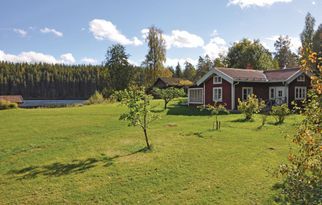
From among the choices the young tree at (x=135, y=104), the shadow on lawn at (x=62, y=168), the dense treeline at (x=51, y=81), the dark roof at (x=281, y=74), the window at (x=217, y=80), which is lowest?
the shadow on lawn at (x=62, y=168)

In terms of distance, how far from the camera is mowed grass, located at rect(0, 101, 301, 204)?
7844 mm

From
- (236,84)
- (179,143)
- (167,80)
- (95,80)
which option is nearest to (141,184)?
(179,143)

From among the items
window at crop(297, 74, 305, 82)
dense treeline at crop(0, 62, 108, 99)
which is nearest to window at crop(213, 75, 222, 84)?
window at crop(297, 74, 305, 82)

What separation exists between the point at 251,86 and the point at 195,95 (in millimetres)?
6343

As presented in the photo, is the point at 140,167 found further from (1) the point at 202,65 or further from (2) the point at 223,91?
(1) the point at 202,65

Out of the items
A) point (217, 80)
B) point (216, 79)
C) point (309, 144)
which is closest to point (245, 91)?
point (217, 80)

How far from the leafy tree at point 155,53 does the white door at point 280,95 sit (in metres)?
31.5

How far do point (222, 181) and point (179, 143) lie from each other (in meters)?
4.77

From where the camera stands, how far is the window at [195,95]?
3272cm

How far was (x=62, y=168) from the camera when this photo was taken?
10.1m

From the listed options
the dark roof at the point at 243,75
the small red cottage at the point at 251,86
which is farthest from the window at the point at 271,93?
the dark roof at the point at 243,75

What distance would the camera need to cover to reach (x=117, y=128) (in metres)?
17.8

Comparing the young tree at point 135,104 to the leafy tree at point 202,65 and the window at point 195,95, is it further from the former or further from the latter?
the leafy tree at point 202,65

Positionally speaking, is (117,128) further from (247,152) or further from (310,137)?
(310,137)
